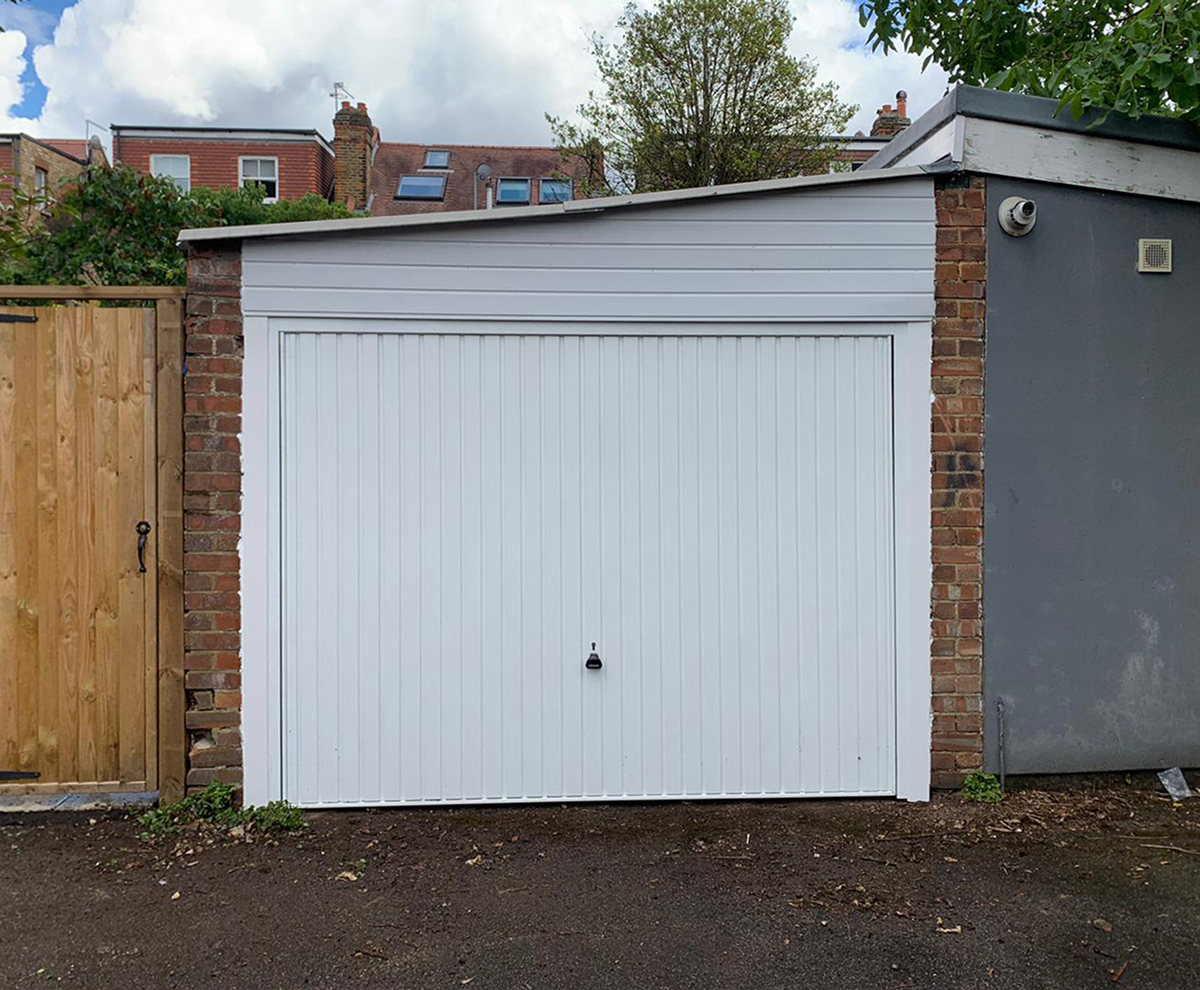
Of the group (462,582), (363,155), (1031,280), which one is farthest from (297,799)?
(363,155)

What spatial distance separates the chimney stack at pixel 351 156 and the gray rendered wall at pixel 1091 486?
20897 millimetres

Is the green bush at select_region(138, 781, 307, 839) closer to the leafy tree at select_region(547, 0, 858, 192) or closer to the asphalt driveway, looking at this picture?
Result: the asphalt driveway

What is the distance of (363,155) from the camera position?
22953 millimetres

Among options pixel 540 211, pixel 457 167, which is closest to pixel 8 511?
pixel 540 211

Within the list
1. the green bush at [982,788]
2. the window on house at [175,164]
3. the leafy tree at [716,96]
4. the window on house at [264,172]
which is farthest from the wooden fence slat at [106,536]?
the window on house at [175,164]

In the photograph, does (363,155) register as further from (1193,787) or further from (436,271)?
(1193,787)

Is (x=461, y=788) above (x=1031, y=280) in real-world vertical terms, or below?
below

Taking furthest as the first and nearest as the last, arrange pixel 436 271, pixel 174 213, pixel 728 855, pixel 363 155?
pixel 363 155, pixel 174 213, pixel 436 271, pixel 728 855

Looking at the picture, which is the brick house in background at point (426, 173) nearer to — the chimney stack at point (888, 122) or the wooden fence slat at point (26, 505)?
the chimney stack at point (888, 122)

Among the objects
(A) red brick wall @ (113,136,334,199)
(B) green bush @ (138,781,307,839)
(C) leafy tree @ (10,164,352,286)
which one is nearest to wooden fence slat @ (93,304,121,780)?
(B) green bush @ (138,781,307,839)

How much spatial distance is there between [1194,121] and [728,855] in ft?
12.0

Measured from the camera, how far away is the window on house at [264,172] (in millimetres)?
24250

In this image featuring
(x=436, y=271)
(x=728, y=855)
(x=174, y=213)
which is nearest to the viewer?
(x=728, y=855)

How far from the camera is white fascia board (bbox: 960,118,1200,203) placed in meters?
4.01
